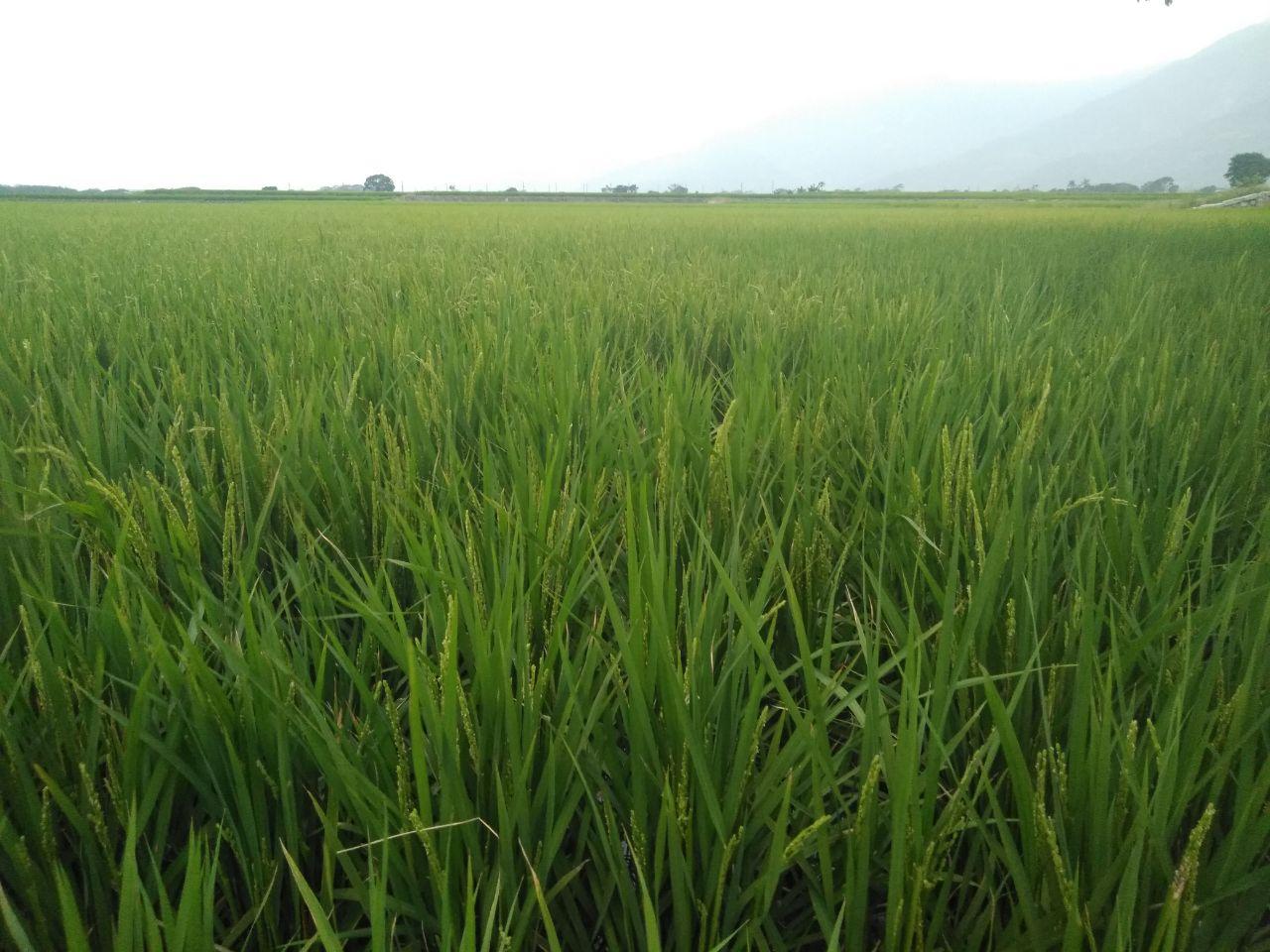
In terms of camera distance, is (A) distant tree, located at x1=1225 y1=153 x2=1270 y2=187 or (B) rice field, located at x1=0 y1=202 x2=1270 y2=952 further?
(A) distant tree, located at x1=1225 y1=153 x2=1270 y2=187

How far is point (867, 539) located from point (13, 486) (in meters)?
0.99

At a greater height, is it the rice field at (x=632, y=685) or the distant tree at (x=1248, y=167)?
the distant tree at (x=1248, y=167)

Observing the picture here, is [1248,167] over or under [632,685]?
over

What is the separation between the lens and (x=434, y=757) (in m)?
0.58

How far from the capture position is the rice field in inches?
19.7

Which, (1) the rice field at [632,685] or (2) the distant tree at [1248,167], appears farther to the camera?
(2) the distant tree at [1248,167]

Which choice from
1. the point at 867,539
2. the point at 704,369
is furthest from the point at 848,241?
the point at 867,539

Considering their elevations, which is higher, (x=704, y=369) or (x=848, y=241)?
(x=848, y=241)

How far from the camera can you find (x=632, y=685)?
538mm

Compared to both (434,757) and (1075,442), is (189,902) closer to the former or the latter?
(434,757)

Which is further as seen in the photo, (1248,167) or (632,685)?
(1248,167)

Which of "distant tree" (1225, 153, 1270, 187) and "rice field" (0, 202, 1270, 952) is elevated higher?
"distant tree" (1225, 153, 1270, 187)

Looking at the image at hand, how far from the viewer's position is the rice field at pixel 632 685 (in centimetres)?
50

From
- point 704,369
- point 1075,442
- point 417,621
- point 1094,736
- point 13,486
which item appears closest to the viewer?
point 1094,736
